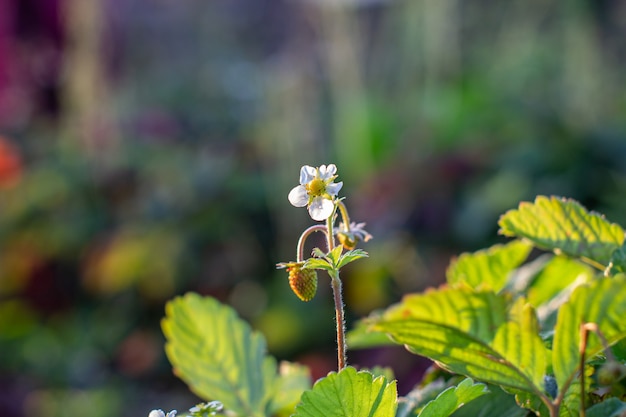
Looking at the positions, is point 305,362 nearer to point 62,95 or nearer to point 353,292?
point 353,292

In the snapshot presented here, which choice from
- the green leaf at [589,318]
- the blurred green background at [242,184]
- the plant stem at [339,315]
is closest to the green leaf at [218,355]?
the plant stem at [339,315]

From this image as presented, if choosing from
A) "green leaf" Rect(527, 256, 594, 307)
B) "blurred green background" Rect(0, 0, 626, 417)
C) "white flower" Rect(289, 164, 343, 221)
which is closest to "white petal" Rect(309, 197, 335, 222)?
"white flower" Rect(289, 164, 343, 221)

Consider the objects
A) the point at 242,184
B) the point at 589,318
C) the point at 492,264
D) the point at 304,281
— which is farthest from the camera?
the point at 242,184

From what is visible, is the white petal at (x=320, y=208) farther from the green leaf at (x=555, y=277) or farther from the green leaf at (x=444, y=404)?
the green leaf at (x=555, y=277)

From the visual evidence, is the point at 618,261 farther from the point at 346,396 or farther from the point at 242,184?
the point at 242,184

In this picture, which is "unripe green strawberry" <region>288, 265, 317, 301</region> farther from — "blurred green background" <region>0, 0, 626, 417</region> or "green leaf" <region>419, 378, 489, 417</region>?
"blurred green background" <region>0, 0, 626, 417</region>

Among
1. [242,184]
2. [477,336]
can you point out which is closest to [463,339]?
[477,336]
